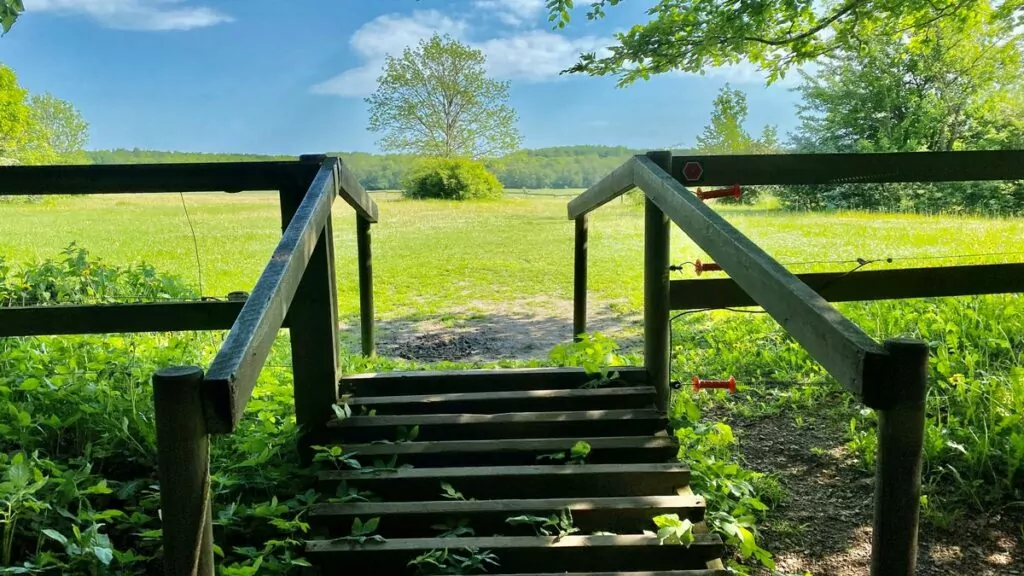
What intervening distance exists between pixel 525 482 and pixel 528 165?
86.3 ft

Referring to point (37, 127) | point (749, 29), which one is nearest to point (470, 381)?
point (749, 29)

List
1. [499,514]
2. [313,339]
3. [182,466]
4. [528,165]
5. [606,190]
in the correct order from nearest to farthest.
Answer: [182,466] < [499,514] < [313,339] < [606,190] < [528,165]

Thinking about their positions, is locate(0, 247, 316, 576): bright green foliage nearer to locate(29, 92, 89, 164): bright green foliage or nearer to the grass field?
the grass field

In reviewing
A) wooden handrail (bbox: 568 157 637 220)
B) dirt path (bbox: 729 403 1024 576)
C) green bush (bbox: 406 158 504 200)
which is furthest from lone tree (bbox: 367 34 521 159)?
dirt path (bbox: 729 403 1024 576)

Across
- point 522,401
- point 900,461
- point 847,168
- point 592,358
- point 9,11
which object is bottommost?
point 522,401

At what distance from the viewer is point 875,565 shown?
140 centimetres

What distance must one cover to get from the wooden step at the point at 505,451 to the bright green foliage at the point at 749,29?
15.0 ft

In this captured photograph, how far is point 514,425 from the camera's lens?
2795 mm

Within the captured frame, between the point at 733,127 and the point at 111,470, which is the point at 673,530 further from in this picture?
the point at 733,127

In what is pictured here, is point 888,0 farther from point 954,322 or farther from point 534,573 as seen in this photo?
point 534,573

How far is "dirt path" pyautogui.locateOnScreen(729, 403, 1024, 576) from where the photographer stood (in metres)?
2.42

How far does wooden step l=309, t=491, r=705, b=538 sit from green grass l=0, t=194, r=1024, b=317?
4.71 metres

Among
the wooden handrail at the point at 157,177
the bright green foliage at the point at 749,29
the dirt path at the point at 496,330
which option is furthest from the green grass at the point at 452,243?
the wooden handrail at the point at 157,177

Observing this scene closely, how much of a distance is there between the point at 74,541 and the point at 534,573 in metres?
1.41
